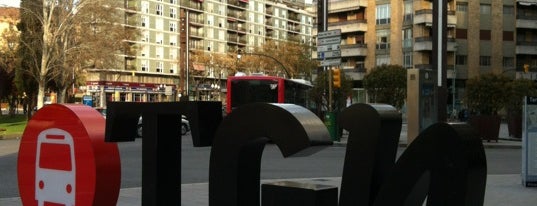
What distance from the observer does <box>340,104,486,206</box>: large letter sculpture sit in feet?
11.0

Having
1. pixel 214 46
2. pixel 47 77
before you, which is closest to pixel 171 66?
pixel 214 46

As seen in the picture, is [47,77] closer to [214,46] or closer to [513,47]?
[513,47]

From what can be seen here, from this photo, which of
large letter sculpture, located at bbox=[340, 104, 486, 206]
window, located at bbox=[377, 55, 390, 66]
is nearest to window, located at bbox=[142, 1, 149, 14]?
window, located at bbox=[377, 55, 390, 66]

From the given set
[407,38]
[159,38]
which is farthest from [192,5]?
[407,38]

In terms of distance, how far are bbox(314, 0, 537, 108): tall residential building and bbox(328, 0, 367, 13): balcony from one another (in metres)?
0.14

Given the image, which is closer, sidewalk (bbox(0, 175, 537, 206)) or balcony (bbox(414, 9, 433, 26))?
sidewalk (bbox(0, 175, 537, 206))

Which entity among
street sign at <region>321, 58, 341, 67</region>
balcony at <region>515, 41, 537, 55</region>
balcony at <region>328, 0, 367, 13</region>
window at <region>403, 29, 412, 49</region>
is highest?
balcony at <region>328, 0, 367, 13</region>

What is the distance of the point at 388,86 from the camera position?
48.5 metres

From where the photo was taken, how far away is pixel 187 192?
964 centimetres

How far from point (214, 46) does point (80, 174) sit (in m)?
109

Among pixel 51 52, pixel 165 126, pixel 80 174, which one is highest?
pixel 51 52

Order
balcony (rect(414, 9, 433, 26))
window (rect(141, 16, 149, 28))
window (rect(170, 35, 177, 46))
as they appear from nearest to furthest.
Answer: balcony (rect(414, 9, 433, 26))
window (rect(141, 16, 149, 28))
window (rect(170, 35, 177, 46))

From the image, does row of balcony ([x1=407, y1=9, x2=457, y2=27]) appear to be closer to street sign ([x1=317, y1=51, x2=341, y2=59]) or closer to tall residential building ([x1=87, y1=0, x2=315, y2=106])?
tall residential building ([x1=87, y1=0, x2=315, y2=106])

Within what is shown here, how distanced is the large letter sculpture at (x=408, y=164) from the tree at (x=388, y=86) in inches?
1699
